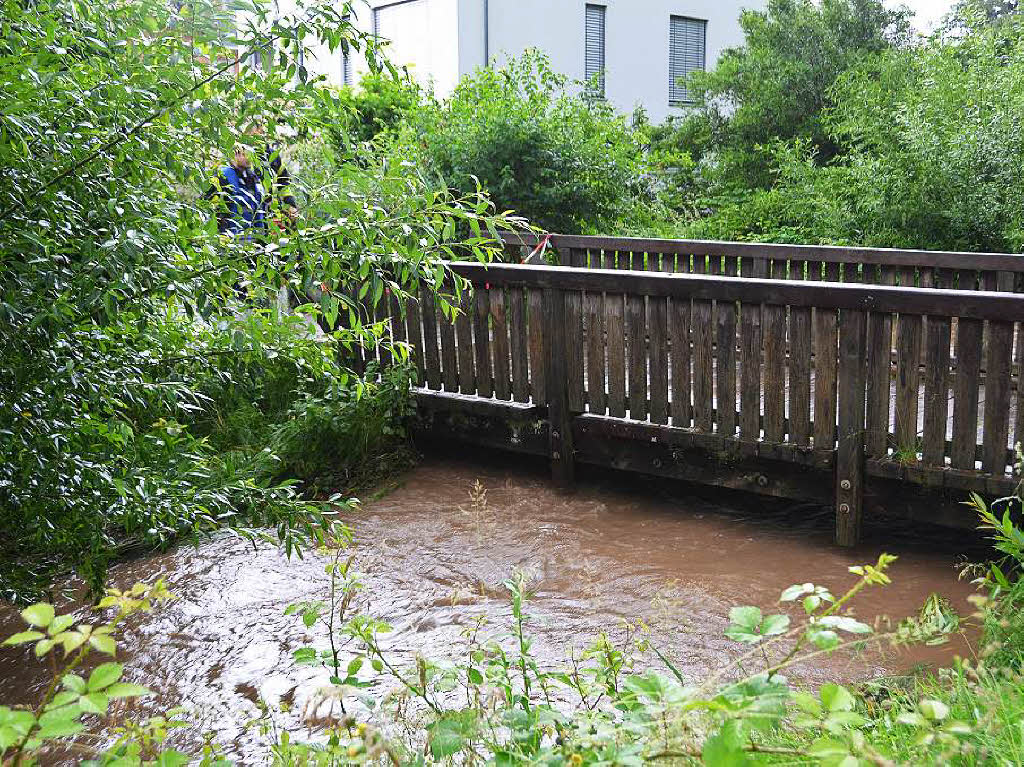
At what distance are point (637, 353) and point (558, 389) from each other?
1.86 ft

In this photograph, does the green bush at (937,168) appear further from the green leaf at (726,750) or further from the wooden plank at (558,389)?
the green leaf at (726,750)

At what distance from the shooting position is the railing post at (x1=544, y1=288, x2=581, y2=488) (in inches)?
239

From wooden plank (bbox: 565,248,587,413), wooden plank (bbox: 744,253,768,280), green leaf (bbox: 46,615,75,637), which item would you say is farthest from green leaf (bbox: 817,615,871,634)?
wooden plank (bbox: 744,253,768,280)

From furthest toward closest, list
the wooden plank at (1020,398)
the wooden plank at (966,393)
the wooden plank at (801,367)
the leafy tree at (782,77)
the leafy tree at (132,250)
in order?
1. the leafy tree at (782,77)
2. the wooden plank at (801,367)
3. the wooden plank at (966,393)
4. the wooden plank at (1020,398)
5. the leafy tree at (132,250)

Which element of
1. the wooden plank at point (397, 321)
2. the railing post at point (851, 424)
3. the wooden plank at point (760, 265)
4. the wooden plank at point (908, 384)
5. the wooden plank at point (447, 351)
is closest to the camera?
the wooden plank at point (908, 384)

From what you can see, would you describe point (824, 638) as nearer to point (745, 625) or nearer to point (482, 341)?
point (745, 625)

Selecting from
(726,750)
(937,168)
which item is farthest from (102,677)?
(937,168)

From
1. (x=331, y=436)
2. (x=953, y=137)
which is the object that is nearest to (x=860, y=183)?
(x=953, y=137)

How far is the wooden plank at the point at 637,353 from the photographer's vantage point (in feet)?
19.0

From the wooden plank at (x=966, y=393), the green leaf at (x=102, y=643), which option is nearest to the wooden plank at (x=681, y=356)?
the wooden plank at (x=966, y=393)

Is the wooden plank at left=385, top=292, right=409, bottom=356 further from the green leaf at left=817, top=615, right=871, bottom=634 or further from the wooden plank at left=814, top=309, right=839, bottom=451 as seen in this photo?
the green leaf at left=817, top=615, right=871, bottom=634

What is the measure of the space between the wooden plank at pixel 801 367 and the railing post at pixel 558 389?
130cm

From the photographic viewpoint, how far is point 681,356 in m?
5.64

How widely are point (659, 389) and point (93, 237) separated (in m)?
3.40
